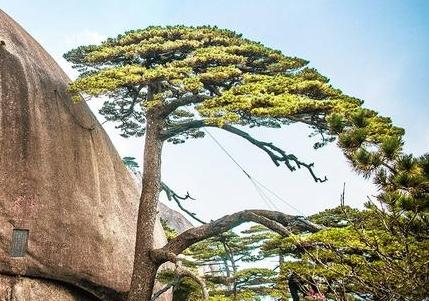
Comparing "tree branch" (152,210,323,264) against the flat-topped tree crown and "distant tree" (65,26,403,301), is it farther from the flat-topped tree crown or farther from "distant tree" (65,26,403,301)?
the flat-topped tree crown

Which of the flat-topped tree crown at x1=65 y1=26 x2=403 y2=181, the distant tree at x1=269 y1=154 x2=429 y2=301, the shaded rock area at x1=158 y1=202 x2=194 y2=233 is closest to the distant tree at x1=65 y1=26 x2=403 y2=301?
the flat-topped tree crown at x1=65 y1=26 x2=403 y2=181

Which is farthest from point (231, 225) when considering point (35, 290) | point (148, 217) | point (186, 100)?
point (35, 290)

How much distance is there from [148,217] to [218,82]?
3347mm

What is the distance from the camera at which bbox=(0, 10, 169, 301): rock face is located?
8.95 metres

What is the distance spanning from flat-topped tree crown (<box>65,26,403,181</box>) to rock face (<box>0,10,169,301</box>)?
1.09 metres

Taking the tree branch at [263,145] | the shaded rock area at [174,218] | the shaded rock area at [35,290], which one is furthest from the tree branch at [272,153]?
the shaded rock area at [174,218]

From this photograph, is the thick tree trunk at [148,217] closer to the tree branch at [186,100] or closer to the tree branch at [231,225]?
the tree branch at [231,225]

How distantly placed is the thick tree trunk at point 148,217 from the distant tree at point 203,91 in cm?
2

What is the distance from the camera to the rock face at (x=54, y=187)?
8953mm

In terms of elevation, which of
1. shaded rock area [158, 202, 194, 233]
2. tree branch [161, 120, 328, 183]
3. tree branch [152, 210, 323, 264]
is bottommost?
shaded rock area [158, 202, 194, 233]

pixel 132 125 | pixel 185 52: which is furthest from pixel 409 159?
pixel 132 125

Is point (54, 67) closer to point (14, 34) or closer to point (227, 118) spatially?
point (14, 34)

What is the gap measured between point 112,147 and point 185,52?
3.53 meters

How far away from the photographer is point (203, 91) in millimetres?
10305
